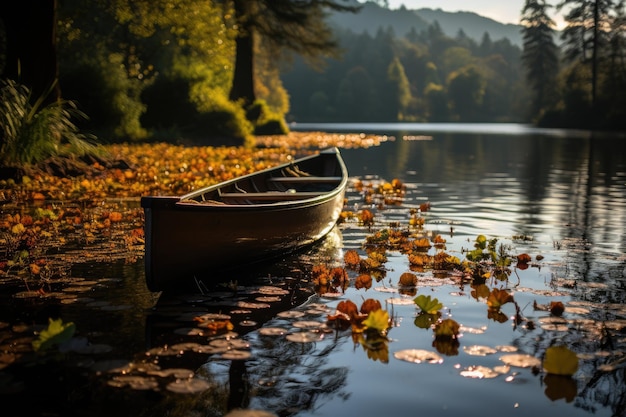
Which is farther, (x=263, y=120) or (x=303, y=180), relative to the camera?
(x=263, y=120)

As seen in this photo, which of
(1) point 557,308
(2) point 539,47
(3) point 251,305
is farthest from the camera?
(2) point 539,47

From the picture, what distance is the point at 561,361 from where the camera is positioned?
3988mm

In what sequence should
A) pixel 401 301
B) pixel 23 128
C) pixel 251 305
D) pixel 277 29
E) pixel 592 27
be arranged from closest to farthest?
pixel 251 305 < pixel 401 301 < pixel 23 128 < pixel 277 29 < pixel 592 27

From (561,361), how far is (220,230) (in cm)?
309

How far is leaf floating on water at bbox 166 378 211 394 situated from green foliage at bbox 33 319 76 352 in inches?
32.0

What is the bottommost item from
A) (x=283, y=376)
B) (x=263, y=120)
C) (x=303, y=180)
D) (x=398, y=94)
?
(x=283, y=376)

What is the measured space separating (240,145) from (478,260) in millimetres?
24272

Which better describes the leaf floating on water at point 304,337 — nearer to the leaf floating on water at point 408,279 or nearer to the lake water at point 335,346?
the lake water at point 335,346

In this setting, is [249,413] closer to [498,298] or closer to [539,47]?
[498,298]

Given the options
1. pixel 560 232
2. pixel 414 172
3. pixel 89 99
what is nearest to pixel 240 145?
pixel 89 99

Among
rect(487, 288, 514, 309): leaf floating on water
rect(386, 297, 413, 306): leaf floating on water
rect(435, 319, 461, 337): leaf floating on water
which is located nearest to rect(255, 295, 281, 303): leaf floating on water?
rect(386, 297, 413, 306): leaf floating on water

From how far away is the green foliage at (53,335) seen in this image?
13.8ft

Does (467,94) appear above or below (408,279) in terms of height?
above

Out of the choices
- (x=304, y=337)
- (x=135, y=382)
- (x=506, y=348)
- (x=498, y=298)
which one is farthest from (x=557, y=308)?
(x=135, y=382)
